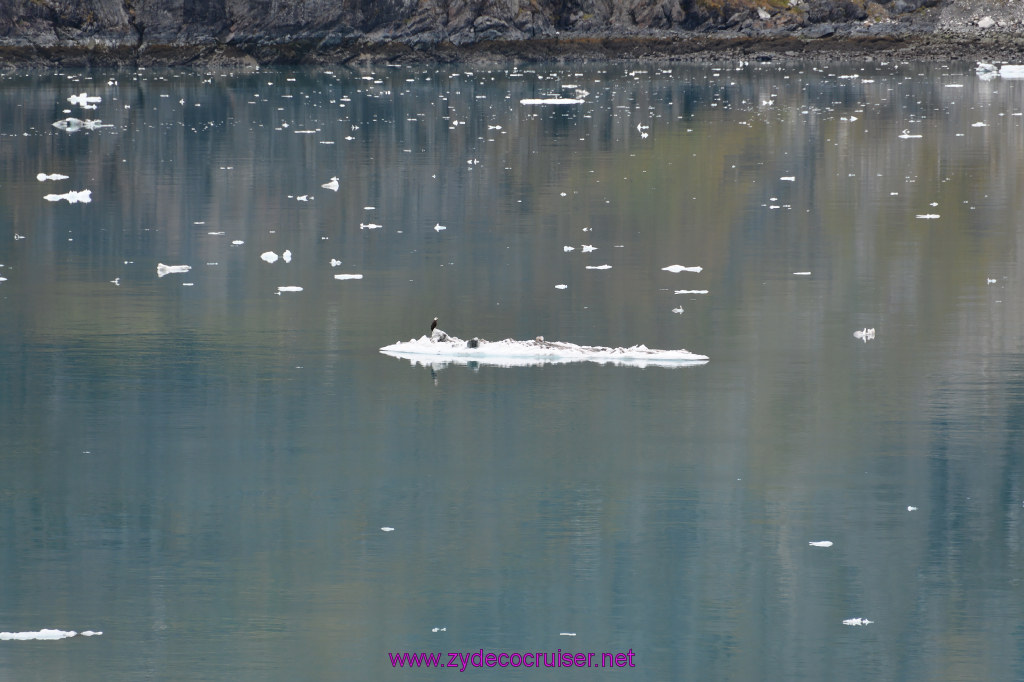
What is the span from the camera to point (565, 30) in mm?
86875

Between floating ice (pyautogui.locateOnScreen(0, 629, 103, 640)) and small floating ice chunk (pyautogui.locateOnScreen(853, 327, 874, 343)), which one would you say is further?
small floating ice chunk (pyautogui.locateOnScreen(853, 327, 874, 343))

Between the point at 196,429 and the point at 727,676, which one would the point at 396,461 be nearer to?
the point at 196,429

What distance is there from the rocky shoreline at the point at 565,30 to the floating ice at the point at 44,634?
7409 cm

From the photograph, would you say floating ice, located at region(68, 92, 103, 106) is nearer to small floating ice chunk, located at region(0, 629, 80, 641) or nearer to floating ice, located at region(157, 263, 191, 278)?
floating ice, located at region(157, 263, 191, 278)

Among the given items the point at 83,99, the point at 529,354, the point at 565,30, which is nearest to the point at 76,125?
the point at 83,99

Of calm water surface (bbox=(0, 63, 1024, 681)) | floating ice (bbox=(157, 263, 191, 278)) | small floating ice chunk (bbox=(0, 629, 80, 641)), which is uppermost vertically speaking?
floating ice (bbox=(157, 263, 191, 278))

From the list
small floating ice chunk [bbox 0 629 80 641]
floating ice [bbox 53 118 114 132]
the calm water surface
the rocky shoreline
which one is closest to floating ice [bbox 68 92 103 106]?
floating ice [bbox 53 118 114 132]

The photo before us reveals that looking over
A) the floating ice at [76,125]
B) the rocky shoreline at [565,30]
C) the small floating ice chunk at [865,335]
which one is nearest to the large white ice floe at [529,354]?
the small floating ice chunk at [865,335]

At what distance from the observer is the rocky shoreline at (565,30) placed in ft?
270

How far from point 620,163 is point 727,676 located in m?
25.0

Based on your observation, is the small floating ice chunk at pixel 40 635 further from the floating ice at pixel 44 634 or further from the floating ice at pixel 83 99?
the floating ice at pixel 83 99

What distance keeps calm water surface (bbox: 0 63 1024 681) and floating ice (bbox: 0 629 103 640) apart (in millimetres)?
93

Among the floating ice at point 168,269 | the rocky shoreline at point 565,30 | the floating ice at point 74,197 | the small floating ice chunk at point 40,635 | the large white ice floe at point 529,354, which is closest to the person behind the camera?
the small floating ice chunk at point 40,635

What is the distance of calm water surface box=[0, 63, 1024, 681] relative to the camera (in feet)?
30.2
